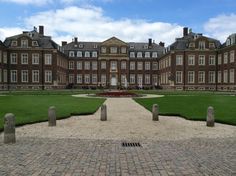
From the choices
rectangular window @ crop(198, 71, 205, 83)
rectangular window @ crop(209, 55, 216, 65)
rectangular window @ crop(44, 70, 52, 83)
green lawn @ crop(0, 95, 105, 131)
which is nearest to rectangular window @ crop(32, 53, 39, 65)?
rectangular window @ crop(44, 70, 52, 83)

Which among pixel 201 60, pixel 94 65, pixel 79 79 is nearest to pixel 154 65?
pixel 94 65

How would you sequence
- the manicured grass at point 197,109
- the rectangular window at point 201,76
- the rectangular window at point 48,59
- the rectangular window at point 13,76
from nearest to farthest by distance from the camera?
the manicured grass at point 197,109 → the rectangular window at point 13,76 → the rectangular window at point 48,59 → the rectangular window at point 201,76

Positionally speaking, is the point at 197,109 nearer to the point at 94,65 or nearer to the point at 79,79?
the point at 94,65

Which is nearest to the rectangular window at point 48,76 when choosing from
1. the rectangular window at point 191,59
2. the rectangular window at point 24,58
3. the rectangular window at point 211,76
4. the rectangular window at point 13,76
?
the rectangular window at point 24,58

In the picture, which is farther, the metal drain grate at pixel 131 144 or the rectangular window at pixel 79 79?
the rectangular window at pixel 79 79

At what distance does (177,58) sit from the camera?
2274 inches

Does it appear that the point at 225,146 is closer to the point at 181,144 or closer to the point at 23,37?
the point at 181,144

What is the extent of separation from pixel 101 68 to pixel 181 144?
64.4 meters

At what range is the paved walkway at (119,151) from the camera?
18.8ft

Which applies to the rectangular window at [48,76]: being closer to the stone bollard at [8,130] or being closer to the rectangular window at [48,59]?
the rectangular window at [48,59]

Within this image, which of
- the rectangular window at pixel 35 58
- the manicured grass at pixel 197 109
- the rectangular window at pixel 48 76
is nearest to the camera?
the manicured grass at pixel 197 109

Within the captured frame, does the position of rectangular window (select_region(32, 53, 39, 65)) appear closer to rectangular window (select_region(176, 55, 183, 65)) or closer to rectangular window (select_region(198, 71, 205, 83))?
rectangular window (select_region(176, 55, 183, 65))

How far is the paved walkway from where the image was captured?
226 inches

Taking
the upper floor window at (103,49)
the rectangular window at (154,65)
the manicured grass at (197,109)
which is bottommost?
the manicured grass at (197,109)
